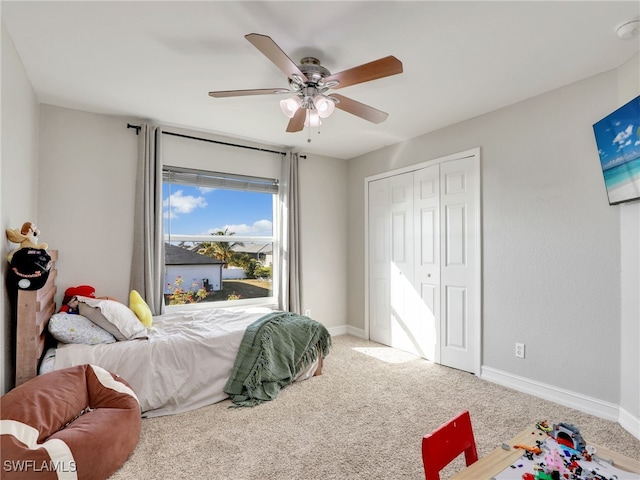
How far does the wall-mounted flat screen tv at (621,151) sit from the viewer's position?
2143 millimetres

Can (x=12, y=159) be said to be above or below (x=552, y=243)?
above

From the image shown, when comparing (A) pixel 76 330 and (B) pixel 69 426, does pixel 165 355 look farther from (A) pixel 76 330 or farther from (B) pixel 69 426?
(B) pixel 69 426

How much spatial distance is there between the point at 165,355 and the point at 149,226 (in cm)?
143

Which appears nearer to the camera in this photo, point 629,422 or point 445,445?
point 445,445

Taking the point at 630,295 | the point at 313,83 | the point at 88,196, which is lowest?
the point at 630,295

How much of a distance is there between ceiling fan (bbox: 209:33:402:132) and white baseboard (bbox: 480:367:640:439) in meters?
2.52

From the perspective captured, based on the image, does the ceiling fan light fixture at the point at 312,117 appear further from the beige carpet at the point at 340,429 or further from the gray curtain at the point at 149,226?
the beige carpet at the point at 340,429

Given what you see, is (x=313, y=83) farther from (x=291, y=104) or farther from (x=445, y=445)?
(x=445, y=445)

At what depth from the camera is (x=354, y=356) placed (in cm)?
395

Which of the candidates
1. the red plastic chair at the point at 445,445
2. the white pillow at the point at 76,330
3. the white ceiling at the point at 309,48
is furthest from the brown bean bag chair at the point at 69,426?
the white ceiling at the point at 309,48

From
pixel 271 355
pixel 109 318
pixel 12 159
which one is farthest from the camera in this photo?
pixel 271 355

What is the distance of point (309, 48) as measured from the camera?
2240mm

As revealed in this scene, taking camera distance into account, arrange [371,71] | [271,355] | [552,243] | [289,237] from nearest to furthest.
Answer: [371,71] → [552,243] → [271,355] → [289,237]

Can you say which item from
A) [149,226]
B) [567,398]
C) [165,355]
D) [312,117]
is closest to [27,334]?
[165,355]
